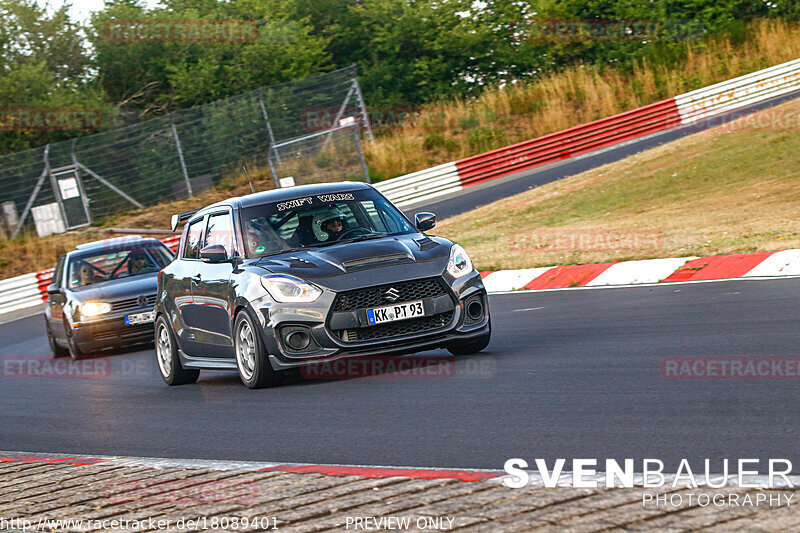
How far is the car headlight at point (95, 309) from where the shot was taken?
15320mm

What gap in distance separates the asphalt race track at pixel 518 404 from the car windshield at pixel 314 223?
4.01 ft

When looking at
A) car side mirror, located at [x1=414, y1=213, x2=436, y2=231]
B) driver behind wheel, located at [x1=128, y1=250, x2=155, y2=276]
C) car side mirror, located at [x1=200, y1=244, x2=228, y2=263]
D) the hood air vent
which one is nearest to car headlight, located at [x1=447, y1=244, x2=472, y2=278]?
the hood air vent

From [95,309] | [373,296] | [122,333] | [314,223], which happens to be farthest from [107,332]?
[373,296]

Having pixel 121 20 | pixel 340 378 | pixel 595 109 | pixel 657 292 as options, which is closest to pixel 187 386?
pixel 340 378

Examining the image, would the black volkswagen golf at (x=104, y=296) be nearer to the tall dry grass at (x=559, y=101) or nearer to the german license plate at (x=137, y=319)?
the german license plate at (x=137, y=319)

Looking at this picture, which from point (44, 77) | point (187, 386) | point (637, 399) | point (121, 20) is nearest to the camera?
point (637, 399)

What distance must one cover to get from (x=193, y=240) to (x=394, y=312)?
3.02 metres

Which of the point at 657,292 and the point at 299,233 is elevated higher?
the point at 299,233

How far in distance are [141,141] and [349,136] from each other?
6049 mm

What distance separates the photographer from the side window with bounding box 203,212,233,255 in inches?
400

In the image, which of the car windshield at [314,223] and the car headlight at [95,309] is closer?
the car windshield at [314,223]

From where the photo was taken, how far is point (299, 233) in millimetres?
9914

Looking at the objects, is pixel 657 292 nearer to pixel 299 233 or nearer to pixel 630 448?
pixel 299 233

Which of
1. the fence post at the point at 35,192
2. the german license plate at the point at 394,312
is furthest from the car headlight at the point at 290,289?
the fence post at the point at 35,192
